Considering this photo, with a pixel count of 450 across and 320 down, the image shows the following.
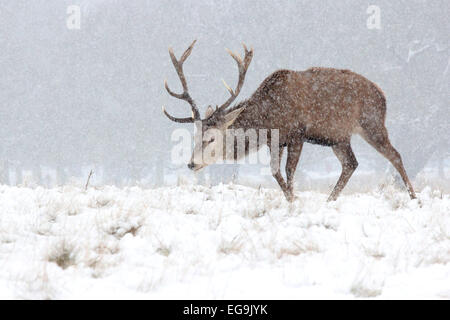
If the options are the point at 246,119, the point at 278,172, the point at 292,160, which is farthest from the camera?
the point at 246,119

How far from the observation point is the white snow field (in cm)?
291

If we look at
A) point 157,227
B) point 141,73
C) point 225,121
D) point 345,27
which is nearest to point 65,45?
point 141,73

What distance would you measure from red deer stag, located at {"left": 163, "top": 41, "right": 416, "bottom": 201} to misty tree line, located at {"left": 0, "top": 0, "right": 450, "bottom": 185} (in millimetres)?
19716

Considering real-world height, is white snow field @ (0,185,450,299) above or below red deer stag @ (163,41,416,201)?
below

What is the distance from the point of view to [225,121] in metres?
7.02

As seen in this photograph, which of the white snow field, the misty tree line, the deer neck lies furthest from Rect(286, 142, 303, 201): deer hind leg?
the misty tree line

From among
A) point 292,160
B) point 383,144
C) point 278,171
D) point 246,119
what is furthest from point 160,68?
point 292,160

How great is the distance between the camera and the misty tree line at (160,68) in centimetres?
2700

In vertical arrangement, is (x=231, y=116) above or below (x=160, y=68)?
below

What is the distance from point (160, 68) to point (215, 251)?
3334 centimetres

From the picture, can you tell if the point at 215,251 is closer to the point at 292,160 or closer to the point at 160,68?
the point at 292,160

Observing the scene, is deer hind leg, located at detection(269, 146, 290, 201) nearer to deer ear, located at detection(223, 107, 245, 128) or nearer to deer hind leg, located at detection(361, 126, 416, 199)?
deer ear, located at detection(223, 107, 245, 128)

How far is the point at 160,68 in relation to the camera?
35969 millimetres
